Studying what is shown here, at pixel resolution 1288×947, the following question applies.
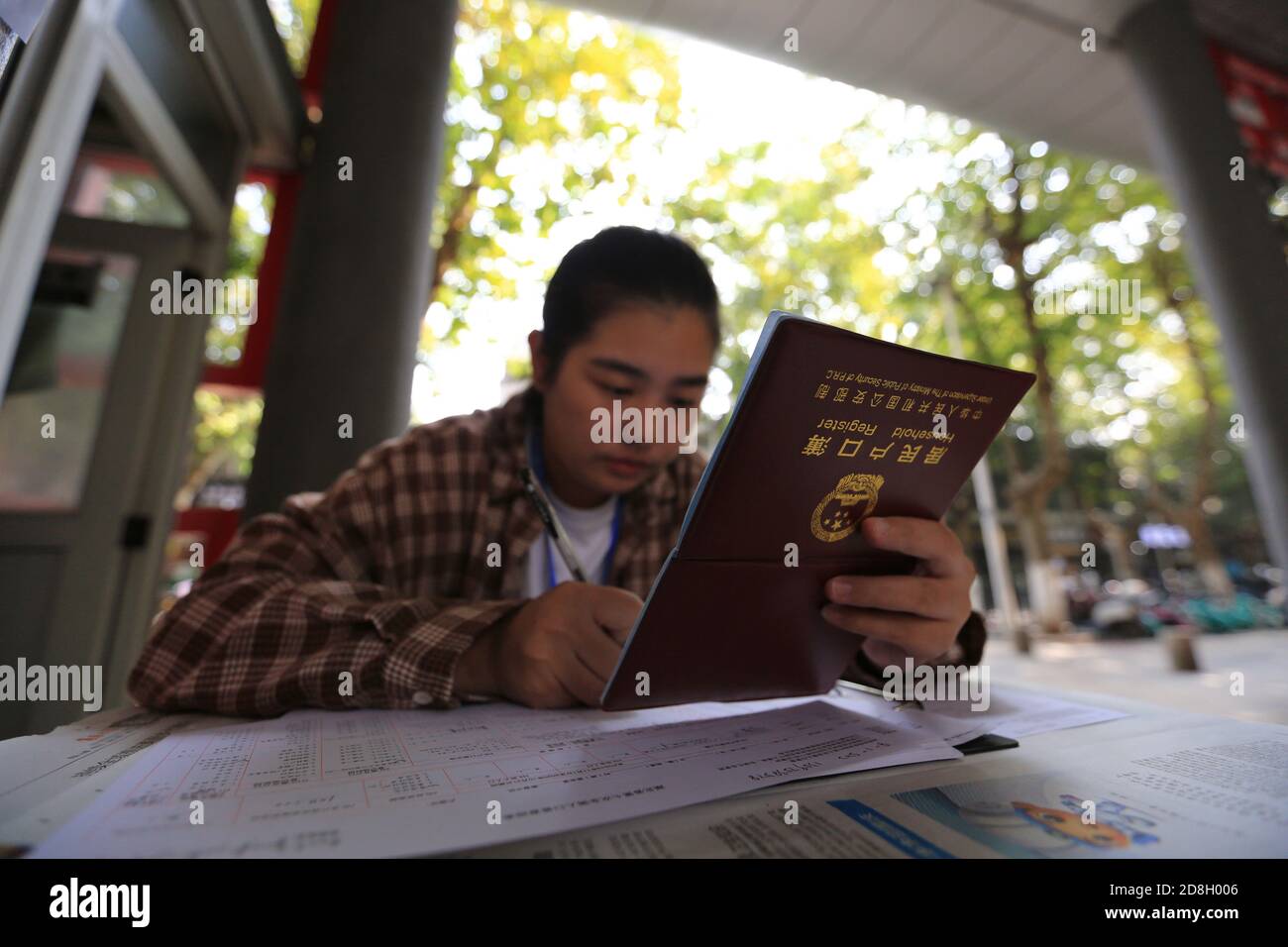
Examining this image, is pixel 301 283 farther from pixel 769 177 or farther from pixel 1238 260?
pixel 769 177

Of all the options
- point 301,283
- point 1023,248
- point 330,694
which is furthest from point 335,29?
point 1023,248

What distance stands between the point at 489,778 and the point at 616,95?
11.9 ft

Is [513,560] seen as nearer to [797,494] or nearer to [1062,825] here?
[797,494]

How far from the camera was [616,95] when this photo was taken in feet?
10.6

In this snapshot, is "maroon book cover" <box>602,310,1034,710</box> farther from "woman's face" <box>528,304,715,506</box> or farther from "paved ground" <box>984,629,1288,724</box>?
"paved ground" <box>984,629,1288,724</box>

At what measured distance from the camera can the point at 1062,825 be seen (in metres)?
0.34

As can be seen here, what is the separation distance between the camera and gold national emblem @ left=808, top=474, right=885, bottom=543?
1.77 feet

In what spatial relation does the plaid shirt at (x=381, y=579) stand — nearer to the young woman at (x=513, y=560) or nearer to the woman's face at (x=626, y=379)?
the young woman at (x=513, y=560)

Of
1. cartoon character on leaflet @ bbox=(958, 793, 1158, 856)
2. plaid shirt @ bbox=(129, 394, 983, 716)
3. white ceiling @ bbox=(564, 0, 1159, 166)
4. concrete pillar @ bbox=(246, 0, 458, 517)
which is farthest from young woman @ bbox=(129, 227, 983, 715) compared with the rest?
white ceiling @ bbox=(564, 0, 1159, 166)

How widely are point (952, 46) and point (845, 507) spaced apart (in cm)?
275

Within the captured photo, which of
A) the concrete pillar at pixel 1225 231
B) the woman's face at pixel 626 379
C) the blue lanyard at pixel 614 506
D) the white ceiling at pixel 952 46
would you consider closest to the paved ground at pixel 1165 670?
the concrete pillar at pixel 1225 231

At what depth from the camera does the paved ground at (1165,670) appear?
273 centimetres

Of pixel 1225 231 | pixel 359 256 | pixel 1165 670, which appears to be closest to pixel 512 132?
pixel 359 256

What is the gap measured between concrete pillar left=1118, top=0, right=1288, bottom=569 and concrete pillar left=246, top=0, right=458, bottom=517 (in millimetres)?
2594
